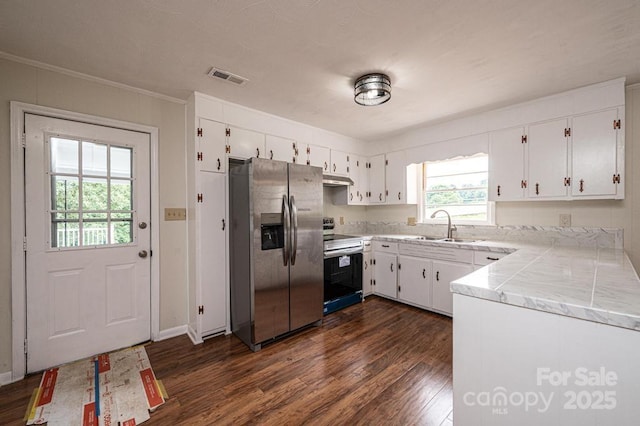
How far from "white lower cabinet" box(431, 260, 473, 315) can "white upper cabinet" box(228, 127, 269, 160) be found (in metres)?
2.54

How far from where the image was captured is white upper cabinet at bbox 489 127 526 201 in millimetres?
2938

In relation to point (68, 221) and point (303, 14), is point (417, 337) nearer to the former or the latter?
point (303, 14)

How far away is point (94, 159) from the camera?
239 centimetres

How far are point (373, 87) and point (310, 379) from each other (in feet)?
8.11

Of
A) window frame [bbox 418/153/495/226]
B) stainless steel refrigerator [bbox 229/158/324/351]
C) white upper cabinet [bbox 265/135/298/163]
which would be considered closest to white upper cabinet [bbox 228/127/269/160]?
white upper cabinet [bbox 265/135/298/163]

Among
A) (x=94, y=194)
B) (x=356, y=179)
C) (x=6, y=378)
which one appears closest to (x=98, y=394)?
(x=6, y=378)

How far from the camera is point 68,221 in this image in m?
2.27

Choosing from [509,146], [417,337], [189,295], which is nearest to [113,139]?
[189,295]

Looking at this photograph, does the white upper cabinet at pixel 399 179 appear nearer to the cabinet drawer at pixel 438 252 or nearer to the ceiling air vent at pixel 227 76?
the cabinet drawer at pixel 438 252

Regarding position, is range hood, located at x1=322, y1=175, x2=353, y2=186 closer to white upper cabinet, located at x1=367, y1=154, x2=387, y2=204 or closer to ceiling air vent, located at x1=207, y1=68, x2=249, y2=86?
white upper cabinet, located at x1=367, y1=154, x2=387, y2=204

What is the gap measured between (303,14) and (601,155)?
3018 mm

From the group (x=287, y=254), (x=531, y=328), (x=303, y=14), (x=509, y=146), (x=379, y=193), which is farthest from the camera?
(x=379, y=193)

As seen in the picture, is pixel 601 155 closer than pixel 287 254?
Yes

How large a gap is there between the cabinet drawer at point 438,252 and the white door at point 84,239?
3092 mm
